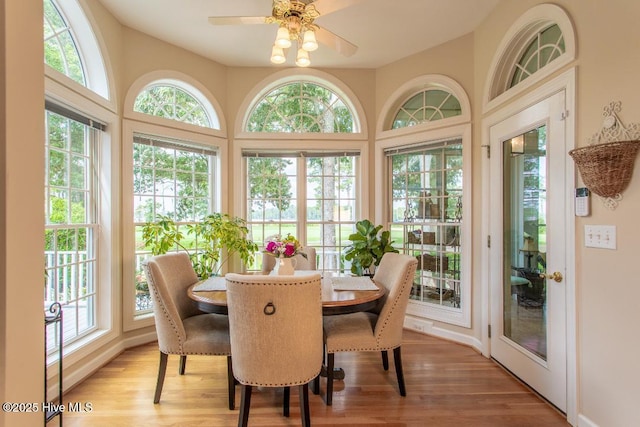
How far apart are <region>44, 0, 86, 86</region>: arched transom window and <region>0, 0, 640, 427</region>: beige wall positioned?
0.23 m

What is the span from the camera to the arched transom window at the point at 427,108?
332 centimetres

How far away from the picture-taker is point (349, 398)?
219 centimetres

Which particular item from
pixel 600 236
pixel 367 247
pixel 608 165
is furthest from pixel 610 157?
pixel 367 247

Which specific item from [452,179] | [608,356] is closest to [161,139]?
[452,179]

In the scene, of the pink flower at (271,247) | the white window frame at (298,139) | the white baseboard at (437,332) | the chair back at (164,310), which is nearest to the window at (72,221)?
the chair back at (164,310)

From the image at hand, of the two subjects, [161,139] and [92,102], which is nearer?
[92,102]

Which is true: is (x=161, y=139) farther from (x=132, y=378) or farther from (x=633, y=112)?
(x=633, y=112)

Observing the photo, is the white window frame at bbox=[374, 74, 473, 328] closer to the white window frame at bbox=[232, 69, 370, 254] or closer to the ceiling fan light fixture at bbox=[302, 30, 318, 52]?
the white window frame at bbox=[232, 69, 370, 254]

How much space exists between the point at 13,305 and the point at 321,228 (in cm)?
300

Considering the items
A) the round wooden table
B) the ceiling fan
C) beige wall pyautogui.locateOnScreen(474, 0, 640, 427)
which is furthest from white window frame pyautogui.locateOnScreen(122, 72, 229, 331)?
beige wall pyautogui.locateOnScreen(474, 0, 640, 427)

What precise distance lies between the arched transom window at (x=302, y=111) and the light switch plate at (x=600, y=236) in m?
2.64

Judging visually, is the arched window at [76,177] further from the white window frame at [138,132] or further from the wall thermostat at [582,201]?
the wall thermostat at [582,201]

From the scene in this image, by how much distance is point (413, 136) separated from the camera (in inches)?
136

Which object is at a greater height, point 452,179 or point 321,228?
point 452,179
